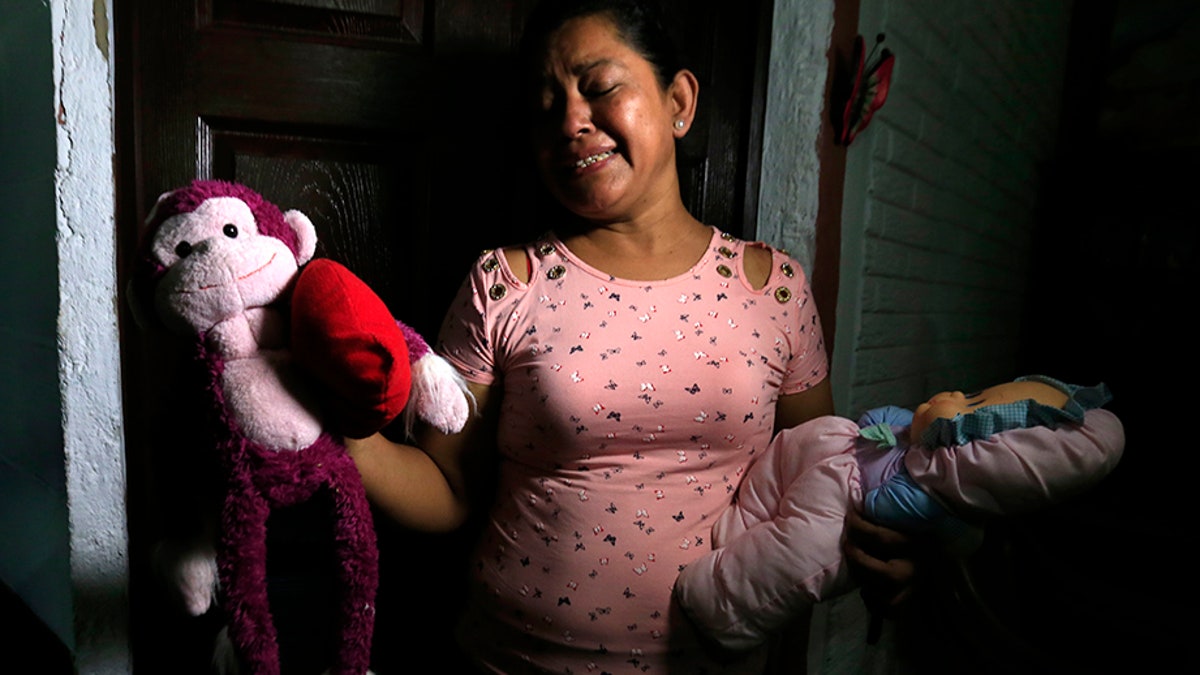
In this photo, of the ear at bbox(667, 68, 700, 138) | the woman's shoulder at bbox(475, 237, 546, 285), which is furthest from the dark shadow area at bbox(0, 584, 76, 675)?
the ear at bbox(667, 68, 700, 138)

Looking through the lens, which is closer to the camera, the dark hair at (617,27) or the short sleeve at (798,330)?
the dark hair at (617,27)

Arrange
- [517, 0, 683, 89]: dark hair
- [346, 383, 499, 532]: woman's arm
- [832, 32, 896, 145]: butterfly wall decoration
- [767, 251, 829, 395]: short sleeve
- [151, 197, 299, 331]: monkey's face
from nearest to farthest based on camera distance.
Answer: [151, 197, 299, 331]: monkey's face < [346, 383, 499, 532]: woman's arm < [517, 0, 683, 89]: dark hair < [767, 251, 829, 395]: short sleeve < [832, 32, 896, 145]: butterfly wall decoration

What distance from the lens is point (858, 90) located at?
47.4 inches

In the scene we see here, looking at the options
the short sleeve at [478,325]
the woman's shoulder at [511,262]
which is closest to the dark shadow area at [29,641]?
the short sleeve at [478,325]

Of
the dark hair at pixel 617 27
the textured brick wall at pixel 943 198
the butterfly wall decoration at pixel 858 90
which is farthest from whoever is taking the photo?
the textured brick wall at pixel 943 198

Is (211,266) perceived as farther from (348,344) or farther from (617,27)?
(617,27)

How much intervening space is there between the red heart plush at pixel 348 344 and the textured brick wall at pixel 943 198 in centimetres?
109

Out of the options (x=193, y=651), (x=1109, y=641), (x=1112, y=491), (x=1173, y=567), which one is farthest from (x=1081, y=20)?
(x=193, y=651)

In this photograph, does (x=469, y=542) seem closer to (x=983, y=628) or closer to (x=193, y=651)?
(x=193, y=651)

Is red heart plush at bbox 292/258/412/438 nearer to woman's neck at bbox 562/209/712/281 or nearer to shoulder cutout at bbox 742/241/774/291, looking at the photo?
woman's neck at bbox 562/209/712/281

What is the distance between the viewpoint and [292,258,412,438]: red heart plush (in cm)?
47

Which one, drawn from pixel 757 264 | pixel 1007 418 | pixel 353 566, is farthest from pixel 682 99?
pixel 353 566

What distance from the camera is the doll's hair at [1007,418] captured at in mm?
640

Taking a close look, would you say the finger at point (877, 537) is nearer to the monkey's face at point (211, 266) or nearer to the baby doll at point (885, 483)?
the baby doll at point (885, 483)
